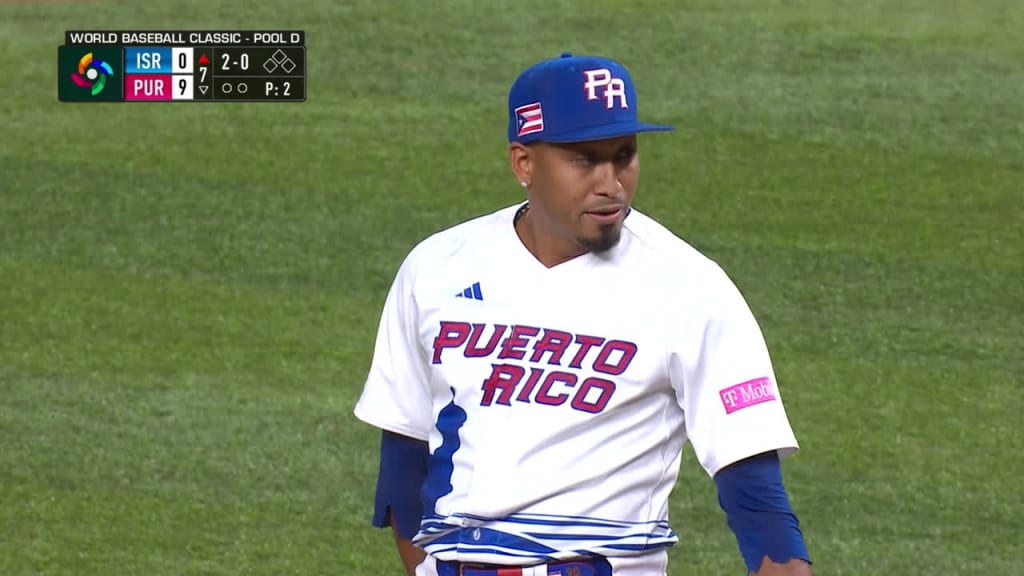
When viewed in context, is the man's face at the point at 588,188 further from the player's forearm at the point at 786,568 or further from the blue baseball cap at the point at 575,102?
the player's forearm at the point at 786,568

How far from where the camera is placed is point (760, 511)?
2924mm

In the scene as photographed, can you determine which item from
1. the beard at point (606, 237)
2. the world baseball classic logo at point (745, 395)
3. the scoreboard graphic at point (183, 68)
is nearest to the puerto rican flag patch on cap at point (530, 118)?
the beard at point (606, 237)

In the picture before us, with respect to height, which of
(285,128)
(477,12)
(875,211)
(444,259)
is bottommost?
(444,259)

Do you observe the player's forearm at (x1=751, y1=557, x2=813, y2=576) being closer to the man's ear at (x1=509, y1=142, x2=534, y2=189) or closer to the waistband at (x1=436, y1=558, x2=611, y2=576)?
the waistband at (x1=436, y1=558, x2=611, y2=576)

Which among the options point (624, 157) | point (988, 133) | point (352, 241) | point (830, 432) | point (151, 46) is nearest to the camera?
point (624, 157)

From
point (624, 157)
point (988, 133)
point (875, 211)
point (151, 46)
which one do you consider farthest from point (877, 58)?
point (624, 157)

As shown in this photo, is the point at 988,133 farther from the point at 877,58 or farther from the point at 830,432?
the point at 830,432

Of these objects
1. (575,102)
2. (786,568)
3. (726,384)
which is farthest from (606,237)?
(786,568)

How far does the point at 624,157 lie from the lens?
3.17 metres

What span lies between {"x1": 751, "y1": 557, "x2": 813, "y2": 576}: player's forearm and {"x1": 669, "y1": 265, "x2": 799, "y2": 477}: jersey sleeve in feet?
0.60

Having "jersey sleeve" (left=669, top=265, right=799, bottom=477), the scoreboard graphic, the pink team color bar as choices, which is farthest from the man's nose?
the pink team color bar

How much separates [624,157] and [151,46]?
8.46 meters

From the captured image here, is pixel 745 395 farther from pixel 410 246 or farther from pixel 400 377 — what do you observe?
pixel 410 246

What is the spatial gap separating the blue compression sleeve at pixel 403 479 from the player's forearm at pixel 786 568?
0.79 metres
